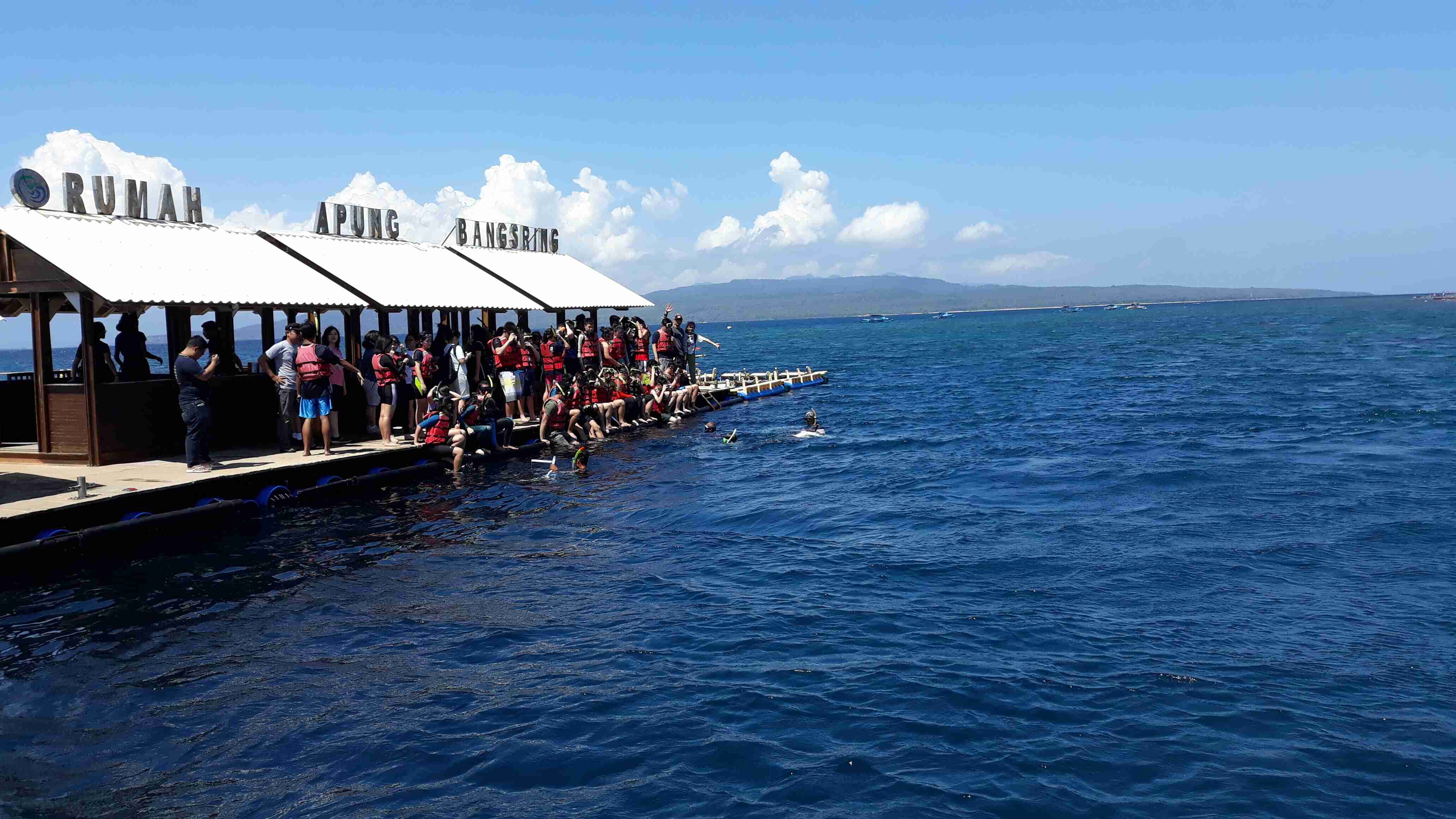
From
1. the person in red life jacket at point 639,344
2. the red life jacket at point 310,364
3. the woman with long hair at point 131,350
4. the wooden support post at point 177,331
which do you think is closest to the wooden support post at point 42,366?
the woman with long hair at point 131,350

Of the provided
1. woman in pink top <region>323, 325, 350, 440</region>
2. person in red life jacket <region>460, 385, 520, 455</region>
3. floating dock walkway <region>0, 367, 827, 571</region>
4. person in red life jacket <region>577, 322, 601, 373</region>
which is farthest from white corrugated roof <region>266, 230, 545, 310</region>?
floating dock walkway <region>0, 367, 827, 571</region>

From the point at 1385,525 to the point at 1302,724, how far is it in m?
8.74

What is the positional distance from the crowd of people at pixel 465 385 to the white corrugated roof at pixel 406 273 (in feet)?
2.79

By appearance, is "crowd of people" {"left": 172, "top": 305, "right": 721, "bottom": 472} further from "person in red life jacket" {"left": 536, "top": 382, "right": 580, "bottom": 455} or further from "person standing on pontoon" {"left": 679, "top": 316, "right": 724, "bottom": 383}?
"person standing on pontoon" {"left": 679, "top": 316, "right": 724, "bottom": 383}

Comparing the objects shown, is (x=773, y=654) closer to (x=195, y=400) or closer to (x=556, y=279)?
(x=195, y=400)

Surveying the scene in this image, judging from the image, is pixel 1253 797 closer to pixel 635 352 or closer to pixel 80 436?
pixel 80 436

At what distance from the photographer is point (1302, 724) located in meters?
8.65

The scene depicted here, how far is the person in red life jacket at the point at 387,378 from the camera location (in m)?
20.1

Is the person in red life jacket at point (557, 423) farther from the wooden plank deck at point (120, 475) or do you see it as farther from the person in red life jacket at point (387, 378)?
the wooden plank deck at point (120, 475)

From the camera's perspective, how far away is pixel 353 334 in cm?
2269

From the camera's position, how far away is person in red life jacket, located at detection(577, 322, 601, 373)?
27641mm

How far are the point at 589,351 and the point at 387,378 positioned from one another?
8.15m

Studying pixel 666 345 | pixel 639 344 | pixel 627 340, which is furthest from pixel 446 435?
pixel 666 345

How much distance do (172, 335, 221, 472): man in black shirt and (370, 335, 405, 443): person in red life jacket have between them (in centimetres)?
333
